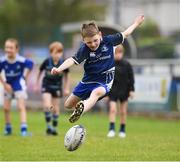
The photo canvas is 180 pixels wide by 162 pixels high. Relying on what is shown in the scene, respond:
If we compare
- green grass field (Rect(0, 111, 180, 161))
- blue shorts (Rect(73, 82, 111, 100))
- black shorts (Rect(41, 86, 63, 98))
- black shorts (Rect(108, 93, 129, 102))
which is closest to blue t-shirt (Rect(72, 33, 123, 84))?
blue shorts (Rect(73, 82, 111, 100))

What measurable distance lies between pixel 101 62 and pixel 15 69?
3891 mm

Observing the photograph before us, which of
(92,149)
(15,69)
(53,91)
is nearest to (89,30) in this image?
(92,149)

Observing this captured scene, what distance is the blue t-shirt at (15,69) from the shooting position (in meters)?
16.5

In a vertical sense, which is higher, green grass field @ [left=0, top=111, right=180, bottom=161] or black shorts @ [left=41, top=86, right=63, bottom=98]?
black shorts @ [left=41, top=86, right=63, bottom=98]

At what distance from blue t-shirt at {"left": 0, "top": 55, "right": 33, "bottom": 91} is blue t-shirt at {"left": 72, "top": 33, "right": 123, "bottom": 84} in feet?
11.7

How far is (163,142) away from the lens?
14.7 meters

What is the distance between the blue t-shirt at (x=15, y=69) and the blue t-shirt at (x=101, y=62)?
11.7ft

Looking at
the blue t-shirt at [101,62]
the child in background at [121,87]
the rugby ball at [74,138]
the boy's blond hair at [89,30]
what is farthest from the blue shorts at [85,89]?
the child in background at [121,87]

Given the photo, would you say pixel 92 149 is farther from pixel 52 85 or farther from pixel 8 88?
pixel 52 85

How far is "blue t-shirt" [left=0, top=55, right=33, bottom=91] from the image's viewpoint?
1645 centimetres

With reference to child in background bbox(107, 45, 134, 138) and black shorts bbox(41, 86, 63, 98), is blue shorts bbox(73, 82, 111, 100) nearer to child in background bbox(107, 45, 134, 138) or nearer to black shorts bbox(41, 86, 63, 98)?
child in background bbox(107, 45, 134, 138)

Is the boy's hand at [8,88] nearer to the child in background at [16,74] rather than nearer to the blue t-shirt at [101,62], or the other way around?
the child in background at [16,74]

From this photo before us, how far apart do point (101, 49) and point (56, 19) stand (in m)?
43.8

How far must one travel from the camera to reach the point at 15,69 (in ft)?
54.1
